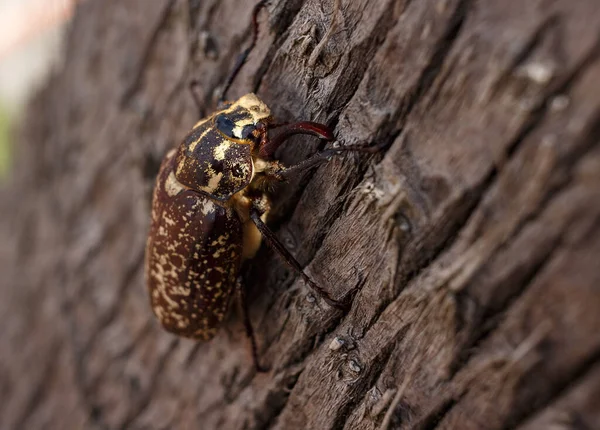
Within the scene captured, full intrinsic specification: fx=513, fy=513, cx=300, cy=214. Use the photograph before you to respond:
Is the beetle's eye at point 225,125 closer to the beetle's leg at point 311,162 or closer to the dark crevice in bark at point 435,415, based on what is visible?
the beetle's leg at point 311,162

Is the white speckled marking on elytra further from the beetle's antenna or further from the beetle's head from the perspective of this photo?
the beetle's antenna

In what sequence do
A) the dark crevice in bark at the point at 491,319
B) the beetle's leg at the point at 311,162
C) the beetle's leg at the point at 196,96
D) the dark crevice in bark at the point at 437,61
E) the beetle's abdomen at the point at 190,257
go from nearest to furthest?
1. the dark crevice in bark at the point at 491,319
2. the dark crevice in bark at the point at 437,61
3. the beetle's leg at the point at 311,162
4. the beetle's abdomen at the point at 190,257
5. the beetle's leg at the point at 196,96

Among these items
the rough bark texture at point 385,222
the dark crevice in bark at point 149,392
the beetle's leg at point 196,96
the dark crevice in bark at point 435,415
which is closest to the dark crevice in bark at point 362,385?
the rough bark texture at point 385,222

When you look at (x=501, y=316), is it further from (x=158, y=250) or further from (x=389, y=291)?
(x=158, y=250)

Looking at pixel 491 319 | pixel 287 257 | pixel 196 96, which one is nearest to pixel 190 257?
pixel 287 257

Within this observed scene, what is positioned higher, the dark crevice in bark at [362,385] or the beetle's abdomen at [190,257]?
the beetle's abdomen at [190,257]

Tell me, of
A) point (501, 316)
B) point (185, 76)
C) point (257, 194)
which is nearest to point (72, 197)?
point (185, 76)

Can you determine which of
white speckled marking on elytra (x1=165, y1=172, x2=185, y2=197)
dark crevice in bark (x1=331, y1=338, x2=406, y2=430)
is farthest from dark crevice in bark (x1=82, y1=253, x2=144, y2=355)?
dark crevice in bark (x1=331, y1=338, x2=406, y2=430)
